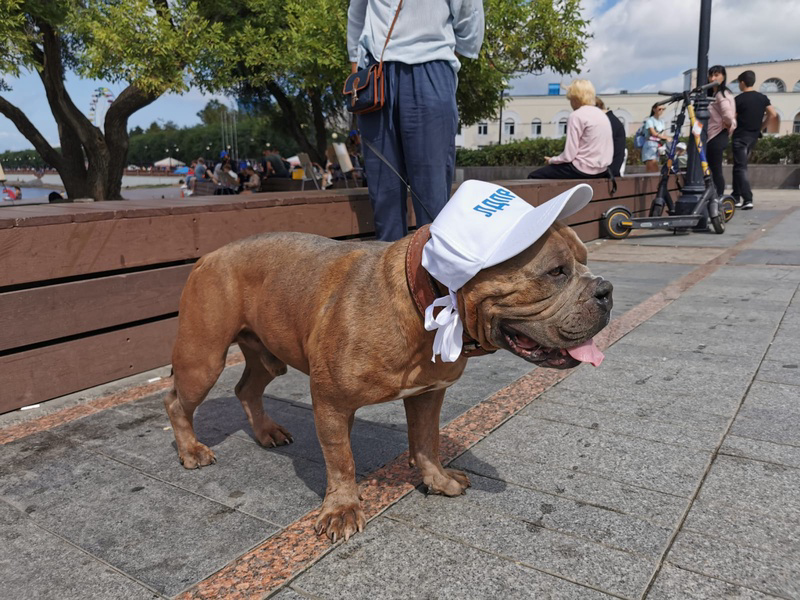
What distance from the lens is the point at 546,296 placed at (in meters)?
2.16

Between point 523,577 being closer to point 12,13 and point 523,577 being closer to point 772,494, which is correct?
point 772,494

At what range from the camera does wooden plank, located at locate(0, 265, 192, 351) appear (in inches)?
154

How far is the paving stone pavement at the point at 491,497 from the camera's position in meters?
2.22

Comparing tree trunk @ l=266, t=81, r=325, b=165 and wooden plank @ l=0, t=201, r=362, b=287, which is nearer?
wooden plank @ l=0, t=201, r=362, b=287

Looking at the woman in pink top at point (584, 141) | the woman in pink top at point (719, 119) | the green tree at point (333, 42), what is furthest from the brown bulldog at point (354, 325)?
the green tree at point (333, 42)

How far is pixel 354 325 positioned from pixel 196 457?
1302mm

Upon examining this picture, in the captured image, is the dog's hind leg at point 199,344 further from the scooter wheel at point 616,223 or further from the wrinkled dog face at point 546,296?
the scooter wheel at point 616,223

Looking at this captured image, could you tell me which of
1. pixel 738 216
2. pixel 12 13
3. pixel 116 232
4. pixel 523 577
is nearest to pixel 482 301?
pixel 523 577

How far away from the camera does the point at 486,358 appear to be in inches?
192

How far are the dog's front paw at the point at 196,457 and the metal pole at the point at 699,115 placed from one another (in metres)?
10.1

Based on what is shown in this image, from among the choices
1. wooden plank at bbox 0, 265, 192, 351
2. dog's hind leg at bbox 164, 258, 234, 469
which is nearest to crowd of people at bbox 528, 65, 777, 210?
wooden plank at bbox 0, 265, 192, 351

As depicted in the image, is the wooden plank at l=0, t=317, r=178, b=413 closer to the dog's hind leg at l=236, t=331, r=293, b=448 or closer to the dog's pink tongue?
the dog's hind leg at l=236, t=331, r=293, b=448

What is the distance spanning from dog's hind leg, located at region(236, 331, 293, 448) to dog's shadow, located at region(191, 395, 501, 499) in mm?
61

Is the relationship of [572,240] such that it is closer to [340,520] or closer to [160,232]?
[340,520]
